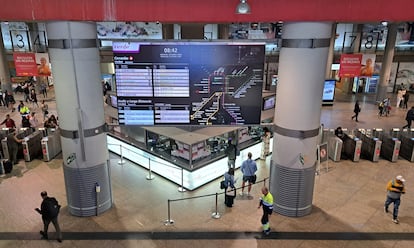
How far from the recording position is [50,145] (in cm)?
1282

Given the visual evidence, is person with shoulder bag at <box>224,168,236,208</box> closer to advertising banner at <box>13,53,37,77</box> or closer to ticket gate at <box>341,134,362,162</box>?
ticket gate at <box>341,134,362,162</box>

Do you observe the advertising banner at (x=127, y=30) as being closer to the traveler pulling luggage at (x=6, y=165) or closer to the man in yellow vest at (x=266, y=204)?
the traveler pulling luggage at (x=6, y=165)


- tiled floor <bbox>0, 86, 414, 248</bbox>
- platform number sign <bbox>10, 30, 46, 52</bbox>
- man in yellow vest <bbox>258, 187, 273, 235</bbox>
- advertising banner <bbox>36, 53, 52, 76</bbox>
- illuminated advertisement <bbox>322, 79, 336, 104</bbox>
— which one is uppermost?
platform number sign <bbox>10, 30, 46, 52</bbox>

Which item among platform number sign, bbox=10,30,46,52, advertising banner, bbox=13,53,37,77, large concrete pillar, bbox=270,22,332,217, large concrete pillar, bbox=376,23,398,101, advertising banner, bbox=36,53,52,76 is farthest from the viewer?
platform number sign, bbox=10,30,46,52

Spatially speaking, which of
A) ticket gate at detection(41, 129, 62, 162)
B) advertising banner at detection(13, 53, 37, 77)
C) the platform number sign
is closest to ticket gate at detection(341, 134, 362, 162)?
ticket gate at detection(41, 129, 62, 162)

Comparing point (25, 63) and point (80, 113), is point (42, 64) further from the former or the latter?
point (80, 113)

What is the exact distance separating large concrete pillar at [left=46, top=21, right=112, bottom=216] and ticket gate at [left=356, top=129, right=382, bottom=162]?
10298 millimetres

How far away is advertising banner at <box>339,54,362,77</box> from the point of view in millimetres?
17078

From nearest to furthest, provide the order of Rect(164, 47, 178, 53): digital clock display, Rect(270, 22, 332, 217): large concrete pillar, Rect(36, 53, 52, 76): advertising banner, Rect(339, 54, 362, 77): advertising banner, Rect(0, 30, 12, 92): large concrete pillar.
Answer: Rect(164, 47, 178, 53): digital clock display, Rect(270, 22, 332, 217): large concrete pillar, Rect(339, 54, 362, 77): advertising banner, Rect(36, 53, 52, 76): advertising banner, Rect(0, 30, 12, 92): large concrete pillar

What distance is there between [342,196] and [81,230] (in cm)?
789

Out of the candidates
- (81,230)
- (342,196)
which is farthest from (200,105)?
(342,196)

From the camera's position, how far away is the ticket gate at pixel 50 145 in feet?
A: 40.9

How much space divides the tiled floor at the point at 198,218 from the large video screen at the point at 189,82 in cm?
281

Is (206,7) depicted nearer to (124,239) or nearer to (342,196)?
(124,239)
